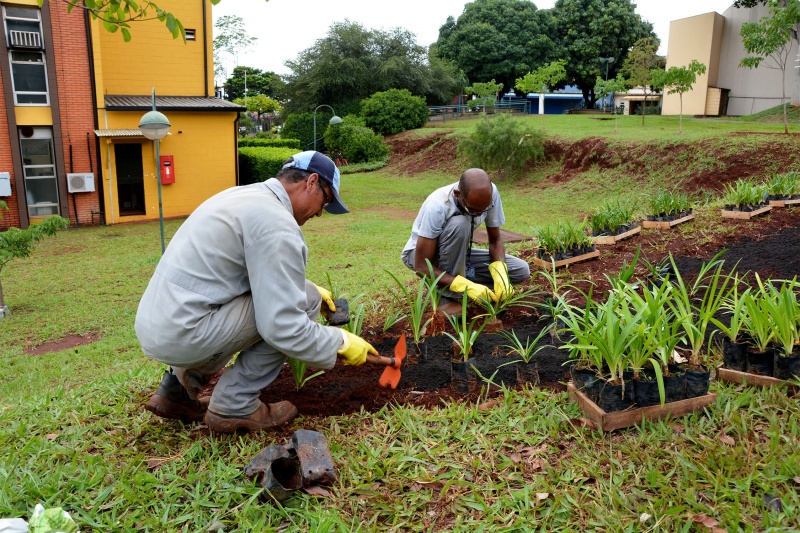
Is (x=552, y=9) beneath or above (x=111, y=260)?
above

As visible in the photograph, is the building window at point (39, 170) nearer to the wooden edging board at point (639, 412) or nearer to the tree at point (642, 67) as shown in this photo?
the wooden edging board at point (639, 412)

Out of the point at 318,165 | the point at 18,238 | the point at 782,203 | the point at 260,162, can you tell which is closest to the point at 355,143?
the point at 260,162

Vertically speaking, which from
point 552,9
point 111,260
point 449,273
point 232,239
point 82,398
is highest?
point 552,9

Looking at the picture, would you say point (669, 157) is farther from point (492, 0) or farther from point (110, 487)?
point (492, 0)

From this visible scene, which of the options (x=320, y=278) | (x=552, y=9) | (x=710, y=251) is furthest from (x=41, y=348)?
(x=552, y=9)

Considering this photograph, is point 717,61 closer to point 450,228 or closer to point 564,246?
point 564,246

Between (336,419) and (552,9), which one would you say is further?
(552,9)

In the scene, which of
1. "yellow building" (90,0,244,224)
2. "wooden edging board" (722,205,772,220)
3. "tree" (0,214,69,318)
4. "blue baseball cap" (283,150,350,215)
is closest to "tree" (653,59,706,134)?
"wooden edging board" (722,205,772,220)

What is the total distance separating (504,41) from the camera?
3853 centimetres

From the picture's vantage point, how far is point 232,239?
2.54 meters

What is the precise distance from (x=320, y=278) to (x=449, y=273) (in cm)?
390

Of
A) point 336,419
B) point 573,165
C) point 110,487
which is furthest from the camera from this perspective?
point 573,165

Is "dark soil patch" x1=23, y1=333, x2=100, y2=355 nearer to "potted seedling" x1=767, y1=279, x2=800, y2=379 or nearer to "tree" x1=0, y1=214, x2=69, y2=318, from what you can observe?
"tree" x1=0, y1=214, x2=69, y2=318

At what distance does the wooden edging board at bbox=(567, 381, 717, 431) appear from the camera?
2500mm
